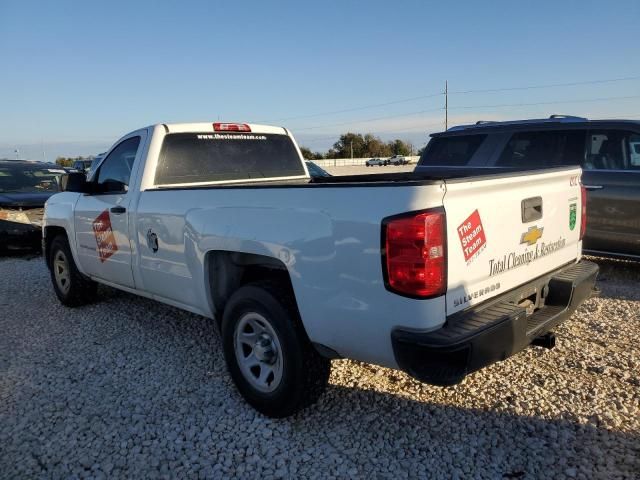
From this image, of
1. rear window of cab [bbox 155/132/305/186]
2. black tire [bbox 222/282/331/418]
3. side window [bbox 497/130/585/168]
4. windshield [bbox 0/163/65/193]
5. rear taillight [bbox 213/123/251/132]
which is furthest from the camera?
windshield [bbox 0/163/65/193]

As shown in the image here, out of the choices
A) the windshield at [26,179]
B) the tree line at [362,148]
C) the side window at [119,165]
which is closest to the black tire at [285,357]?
the side window at [119,165]

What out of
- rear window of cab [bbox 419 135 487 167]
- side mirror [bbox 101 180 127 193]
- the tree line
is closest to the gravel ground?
side mirror [bbox 101 180 127 193]

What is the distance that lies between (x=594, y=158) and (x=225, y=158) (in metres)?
4.46

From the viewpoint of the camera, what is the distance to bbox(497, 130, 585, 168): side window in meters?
6.18

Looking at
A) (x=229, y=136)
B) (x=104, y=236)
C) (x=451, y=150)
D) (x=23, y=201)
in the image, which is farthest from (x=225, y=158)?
(x=23, y=201)

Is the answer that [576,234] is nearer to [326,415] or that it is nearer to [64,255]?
[326,415]

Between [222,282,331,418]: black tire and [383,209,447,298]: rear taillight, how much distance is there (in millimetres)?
769

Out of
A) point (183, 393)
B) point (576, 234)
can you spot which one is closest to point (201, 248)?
point (183, 393)

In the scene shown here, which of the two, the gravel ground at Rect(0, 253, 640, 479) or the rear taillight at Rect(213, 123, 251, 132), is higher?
the rear taillight at Rect(213, 123, 251, 132)

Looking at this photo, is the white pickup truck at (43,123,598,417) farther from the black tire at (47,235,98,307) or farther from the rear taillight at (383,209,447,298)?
the black tire at (47,235,98,307)

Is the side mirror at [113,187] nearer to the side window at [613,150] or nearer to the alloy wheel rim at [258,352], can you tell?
the alloy wheel rim at [258,352]

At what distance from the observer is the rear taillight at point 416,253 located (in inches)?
90.0

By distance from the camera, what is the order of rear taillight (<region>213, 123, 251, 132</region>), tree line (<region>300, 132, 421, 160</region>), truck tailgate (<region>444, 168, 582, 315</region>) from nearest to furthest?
truck tailgate (<region>444, 168, 582, 315</region>)
rear taillight (<region>213, 123, 251, 132</region>)
tree line (<region>300, 132, 421, 160</region>)

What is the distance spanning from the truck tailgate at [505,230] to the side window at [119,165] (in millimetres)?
3097
